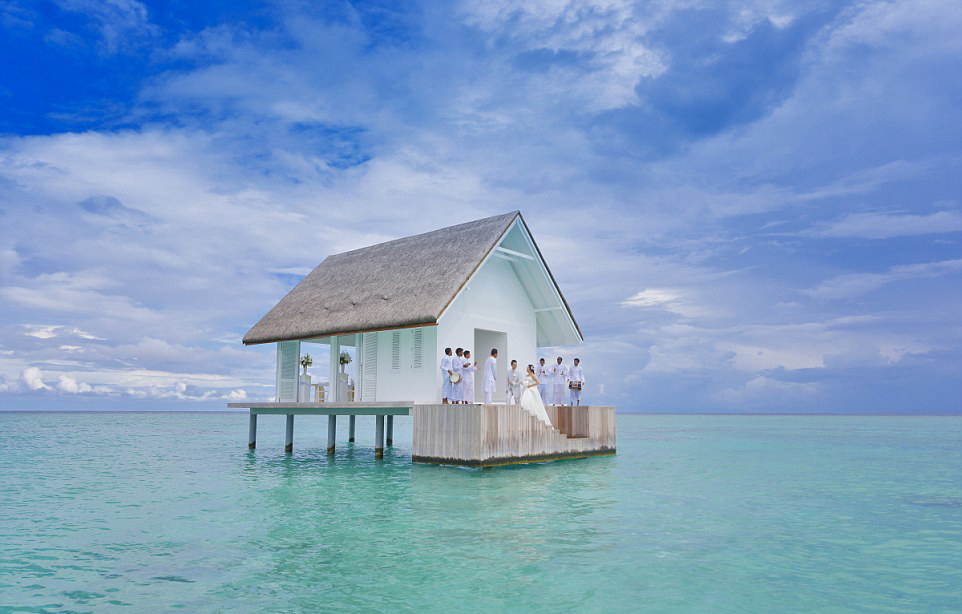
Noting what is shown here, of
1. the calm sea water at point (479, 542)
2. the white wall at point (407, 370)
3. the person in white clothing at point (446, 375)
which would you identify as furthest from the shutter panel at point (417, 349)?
the calm sea water at point (479, 542)

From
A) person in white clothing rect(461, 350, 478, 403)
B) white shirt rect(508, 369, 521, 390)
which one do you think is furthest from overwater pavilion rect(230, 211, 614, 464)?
white shirt rect(508, 369, 521, 390)

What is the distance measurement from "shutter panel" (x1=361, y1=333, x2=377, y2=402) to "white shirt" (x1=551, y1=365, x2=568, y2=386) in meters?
5.69

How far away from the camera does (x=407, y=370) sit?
2052 centimetres

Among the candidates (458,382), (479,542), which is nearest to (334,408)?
(458,382)

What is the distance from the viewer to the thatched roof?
19.2 meters

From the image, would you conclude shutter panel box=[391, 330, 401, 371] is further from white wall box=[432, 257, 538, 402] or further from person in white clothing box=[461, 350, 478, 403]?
person in white clothing box=[461, 350, 478, 403]

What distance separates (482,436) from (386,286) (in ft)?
20.7

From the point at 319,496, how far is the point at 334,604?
761 centimetres

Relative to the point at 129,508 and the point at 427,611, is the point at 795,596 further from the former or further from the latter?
the point at 129,508

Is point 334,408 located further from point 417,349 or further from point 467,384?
point 467,384

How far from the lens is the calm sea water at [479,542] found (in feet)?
23.6

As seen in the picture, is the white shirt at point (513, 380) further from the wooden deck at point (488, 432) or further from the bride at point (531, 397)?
the wooden deck at point (488, 432)

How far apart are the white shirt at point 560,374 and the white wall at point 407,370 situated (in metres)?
4.68

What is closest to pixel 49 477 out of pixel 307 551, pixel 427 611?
pixel 307 551
